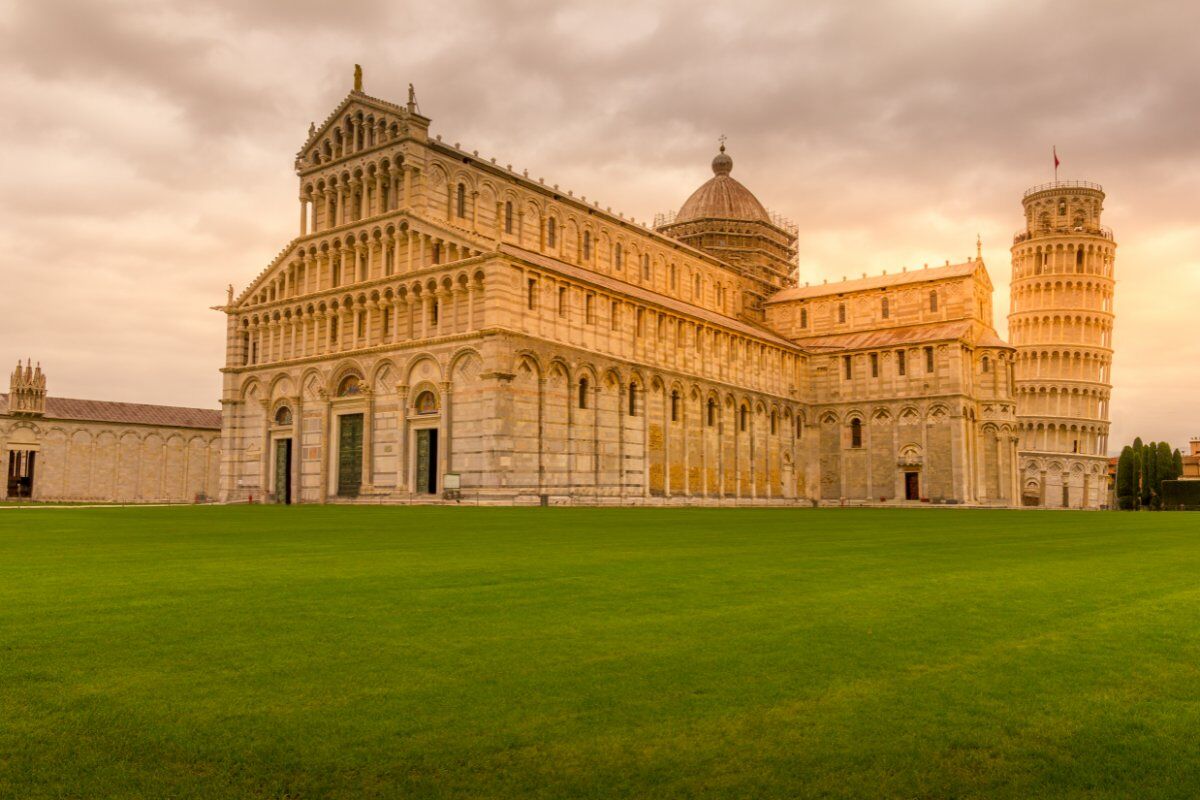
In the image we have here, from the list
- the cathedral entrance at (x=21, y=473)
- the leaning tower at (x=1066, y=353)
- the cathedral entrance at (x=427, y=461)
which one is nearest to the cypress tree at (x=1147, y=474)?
the leaning tower at (x=1066, y=353)

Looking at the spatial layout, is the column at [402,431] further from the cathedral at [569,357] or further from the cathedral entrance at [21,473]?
the cathedral entrance at [21,473]

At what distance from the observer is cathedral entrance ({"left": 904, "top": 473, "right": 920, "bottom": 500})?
68375mm

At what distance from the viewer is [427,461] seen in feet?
156

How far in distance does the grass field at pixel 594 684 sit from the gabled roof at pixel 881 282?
64941 millimetres

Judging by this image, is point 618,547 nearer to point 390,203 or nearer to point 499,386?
point 499,386

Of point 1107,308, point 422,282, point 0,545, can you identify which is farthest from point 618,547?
point 1107,308

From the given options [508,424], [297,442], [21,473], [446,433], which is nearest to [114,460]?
[21,473]

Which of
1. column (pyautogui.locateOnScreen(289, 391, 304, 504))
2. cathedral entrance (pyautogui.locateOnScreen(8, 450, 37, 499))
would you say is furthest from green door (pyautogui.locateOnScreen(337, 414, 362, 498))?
cathedral entrance (pyautogui.locateOnScreen(8, 450, 37, 499))

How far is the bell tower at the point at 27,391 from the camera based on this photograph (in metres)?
64.2

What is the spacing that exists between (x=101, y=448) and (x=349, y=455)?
2809 cm

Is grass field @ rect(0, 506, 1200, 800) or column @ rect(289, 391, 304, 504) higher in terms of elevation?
column @ rect(289, 391, 304, 504)

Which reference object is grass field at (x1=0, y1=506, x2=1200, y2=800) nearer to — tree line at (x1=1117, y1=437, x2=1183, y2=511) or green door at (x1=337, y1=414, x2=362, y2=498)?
green door at (x1=337, y1=414, x2=362, y2=498)

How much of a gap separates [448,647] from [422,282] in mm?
42122

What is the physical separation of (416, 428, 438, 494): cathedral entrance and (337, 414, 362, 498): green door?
425cm
